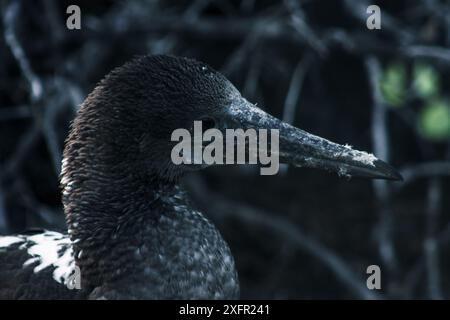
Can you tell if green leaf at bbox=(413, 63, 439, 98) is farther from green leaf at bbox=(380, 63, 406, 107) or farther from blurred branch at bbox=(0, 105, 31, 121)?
blurred branch at bbox=(0, 105, 31, 121)

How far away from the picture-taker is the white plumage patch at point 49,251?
2299 millimetres

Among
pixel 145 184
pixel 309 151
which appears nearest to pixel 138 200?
pixel 145 184

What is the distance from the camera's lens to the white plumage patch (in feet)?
7.54

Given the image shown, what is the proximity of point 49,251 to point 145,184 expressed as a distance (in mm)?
374

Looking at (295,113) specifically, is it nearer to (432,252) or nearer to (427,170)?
(427,170)

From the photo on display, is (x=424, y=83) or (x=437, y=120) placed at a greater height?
(x=424, y=83)

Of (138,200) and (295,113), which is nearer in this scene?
(138,200)

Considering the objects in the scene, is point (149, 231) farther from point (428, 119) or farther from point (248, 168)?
point (248, 168)

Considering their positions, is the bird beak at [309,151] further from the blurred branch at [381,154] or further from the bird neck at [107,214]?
the blurred branch at [381,154]

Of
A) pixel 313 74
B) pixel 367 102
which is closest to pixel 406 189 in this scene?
pixel 367 102

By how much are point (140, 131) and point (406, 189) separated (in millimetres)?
2432

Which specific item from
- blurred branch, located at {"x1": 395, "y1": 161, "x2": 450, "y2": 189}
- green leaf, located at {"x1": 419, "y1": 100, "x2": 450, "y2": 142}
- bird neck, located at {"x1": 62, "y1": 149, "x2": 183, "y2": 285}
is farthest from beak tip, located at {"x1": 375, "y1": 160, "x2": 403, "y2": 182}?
blurred branch, located at {"x1": 395, "y1": 161, "x2": 450, "y2": 189}

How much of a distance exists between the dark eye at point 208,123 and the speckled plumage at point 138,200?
0.09ft

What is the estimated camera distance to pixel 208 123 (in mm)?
2312
